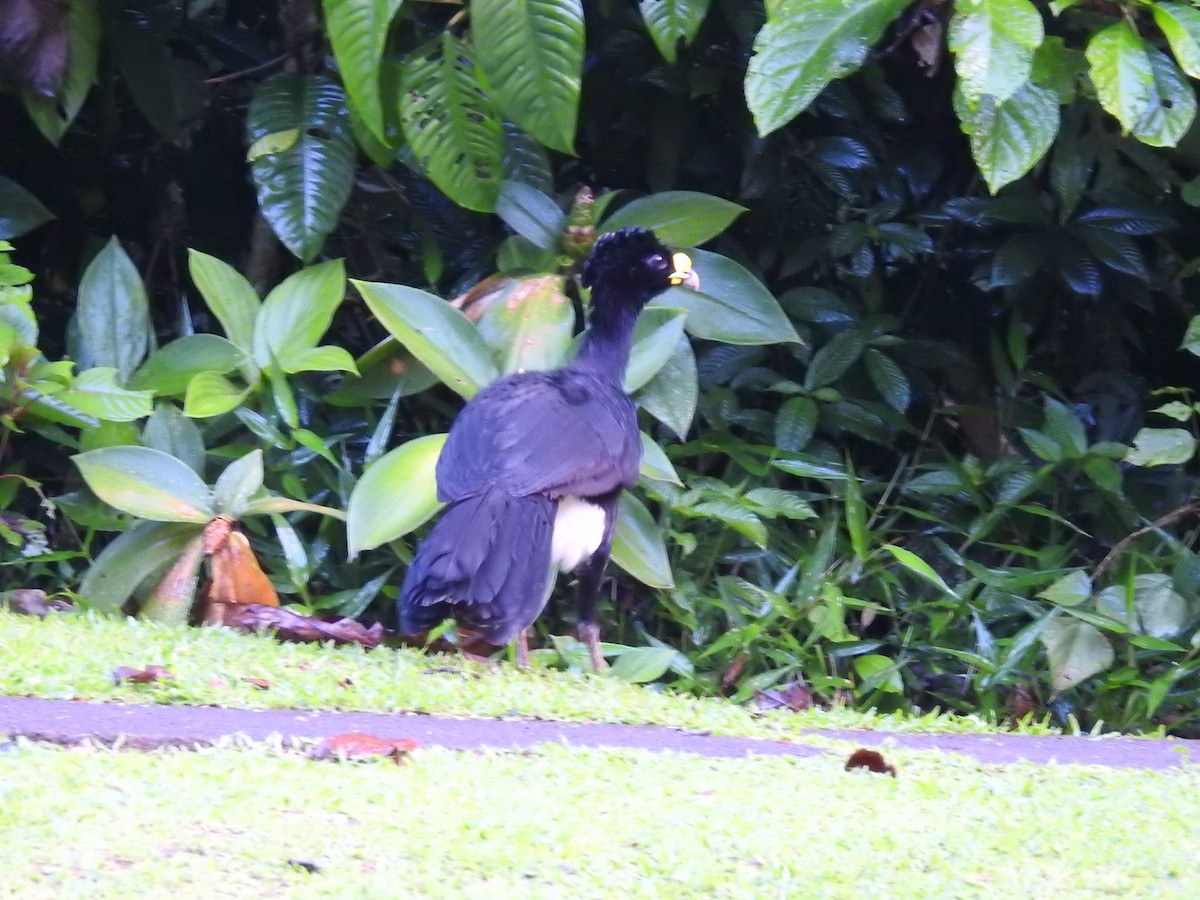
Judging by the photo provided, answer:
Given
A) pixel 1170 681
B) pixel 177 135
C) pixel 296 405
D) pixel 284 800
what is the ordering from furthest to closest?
pixel 177 135 → pixel 296 405 → pixel 1170 681 → pixel 284 800

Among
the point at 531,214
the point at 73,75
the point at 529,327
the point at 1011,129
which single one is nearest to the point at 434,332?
the point at 529,327

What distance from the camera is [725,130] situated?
6.21 meters

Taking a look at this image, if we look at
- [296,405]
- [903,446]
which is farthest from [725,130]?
[296,405]

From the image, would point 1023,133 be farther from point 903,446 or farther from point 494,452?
point 903,446

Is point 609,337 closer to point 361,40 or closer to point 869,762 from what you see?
point 361,40

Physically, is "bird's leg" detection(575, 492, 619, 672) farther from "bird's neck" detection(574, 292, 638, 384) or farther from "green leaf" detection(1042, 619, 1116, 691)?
"green leaf" detection(1042, 619, 1116, 691)

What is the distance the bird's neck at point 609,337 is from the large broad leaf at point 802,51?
121cm

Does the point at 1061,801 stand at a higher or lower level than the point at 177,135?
lower

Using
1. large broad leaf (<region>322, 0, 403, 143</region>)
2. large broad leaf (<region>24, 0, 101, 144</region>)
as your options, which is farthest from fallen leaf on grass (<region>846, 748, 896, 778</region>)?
large broad leaf (<region>24, 0, 101, 144</region>)

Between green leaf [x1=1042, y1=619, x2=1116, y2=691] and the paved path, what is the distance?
3.43 ft

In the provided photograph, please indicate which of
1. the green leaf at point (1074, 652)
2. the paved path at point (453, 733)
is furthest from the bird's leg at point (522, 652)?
the green leaf at point (1074, 652)

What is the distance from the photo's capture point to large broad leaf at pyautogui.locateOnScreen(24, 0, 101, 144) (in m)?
5.08

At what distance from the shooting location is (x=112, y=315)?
5355mm

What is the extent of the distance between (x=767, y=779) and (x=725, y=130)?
3.92m
